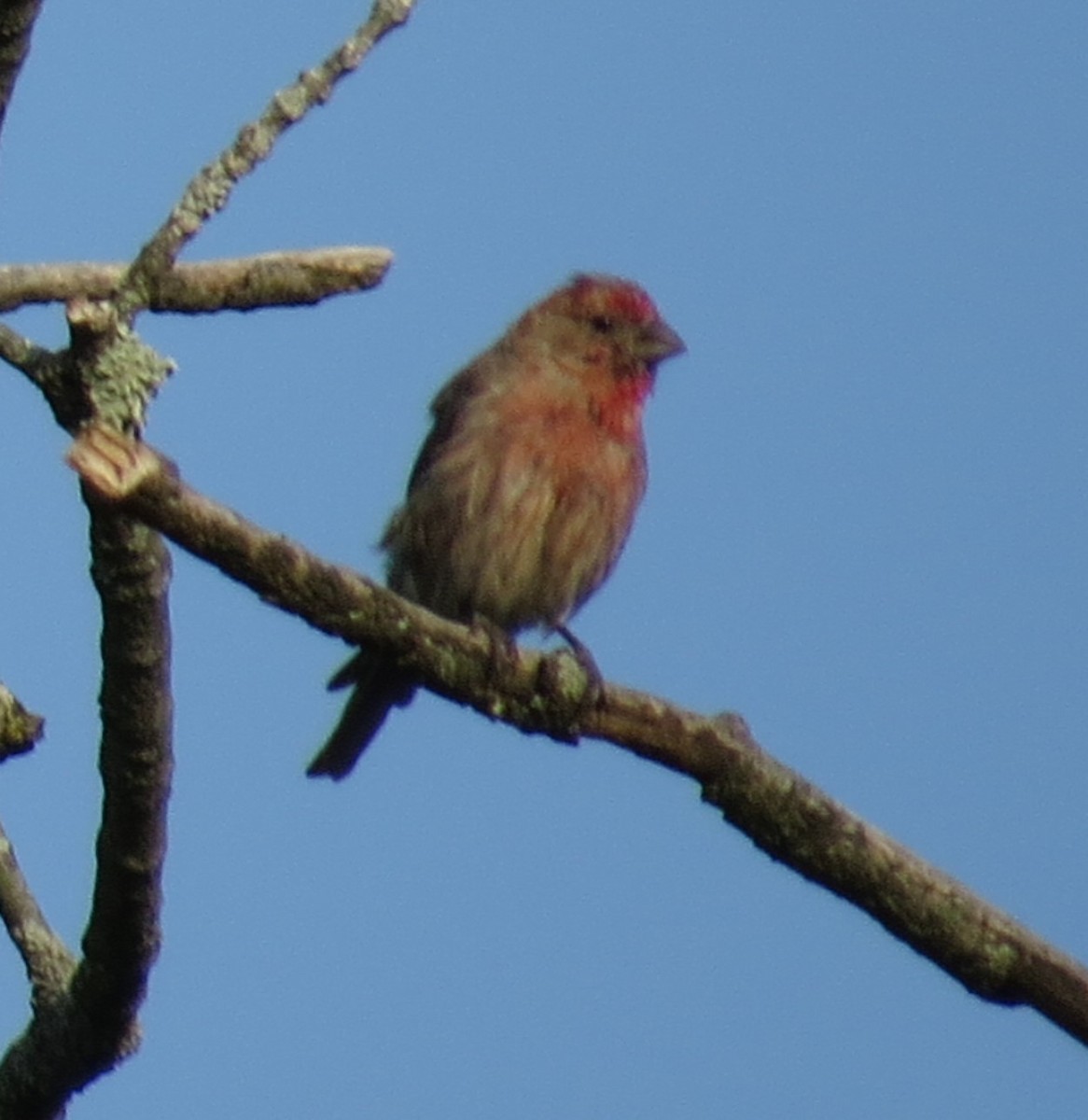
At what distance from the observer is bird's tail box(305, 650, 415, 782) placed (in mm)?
8500

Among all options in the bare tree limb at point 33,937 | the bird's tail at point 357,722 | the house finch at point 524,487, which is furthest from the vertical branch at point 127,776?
the bird's tail at point 357,722

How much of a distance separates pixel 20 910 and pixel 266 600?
4.02 feet

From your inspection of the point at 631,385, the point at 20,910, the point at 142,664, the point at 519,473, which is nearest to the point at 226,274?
the point at 142,664

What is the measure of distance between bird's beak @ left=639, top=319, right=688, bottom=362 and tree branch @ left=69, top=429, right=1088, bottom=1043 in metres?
3.51

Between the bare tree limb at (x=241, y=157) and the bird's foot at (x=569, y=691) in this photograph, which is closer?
the bare tree limb at (x=241, y=157)

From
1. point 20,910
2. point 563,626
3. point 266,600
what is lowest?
point 20,910

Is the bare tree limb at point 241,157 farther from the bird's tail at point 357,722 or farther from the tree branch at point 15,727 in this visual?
the bird's tail at point 357,722

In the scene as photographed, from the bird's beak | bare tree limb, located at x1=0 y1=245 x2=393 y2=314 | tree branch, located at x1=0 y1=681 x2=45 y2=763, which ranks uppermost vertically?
the bird's beak

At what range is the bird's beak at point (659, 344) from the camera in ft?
27.7

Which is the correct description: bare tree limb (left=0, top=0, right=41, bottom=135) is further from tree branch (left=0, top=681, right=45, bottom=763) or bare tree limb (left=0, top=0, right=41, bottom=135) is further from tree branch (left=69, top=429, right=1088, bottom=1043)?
tree branch (left=0, top=681, right=45, bottom=763)

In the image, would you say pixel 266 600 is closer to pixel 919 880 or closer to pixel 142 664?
pixel 142 664

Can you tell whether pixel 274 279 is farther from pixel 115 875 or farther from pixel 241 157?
pixel 115 875

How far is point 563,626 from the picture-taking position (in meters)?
8.16

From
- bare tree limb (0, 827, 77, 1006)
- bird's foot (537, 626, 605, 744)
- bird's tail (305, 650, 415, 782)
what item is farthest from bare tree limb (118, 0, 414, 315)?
bird's tail (305, 650, 415, 782)
